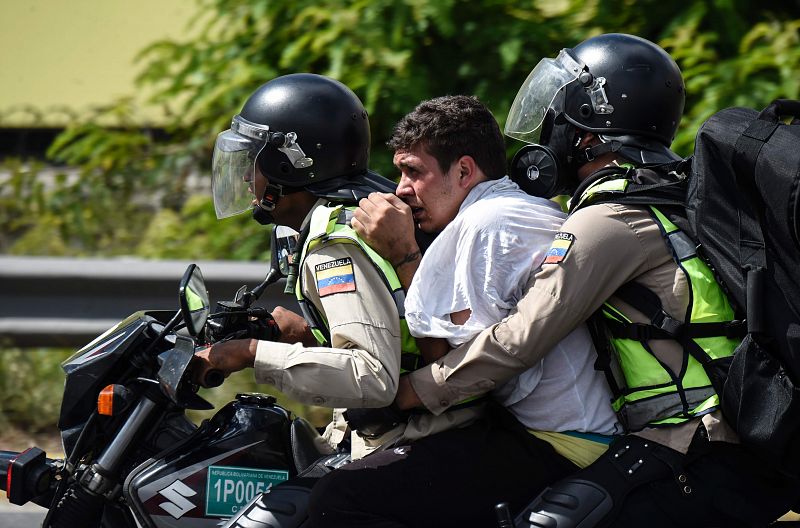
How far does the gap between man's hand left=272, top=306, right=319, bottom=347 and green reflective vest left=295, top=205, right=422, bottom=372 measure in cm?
50

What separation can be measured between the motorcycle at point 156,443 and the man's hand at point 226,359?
0.8 inches

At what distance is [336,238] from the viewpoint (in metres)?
2.79

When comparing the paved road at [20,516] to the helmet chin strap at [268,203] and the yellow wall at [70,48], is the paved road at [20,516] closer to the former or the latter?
the helmet chin strap at [268,203]

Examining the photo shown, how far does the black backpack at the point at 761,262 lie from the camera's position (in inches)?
96.6

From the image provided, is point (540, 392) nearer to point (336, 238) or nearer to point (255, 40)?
point (336, 238)

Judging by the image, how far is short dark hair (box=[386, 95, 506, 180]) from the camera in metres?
2.93

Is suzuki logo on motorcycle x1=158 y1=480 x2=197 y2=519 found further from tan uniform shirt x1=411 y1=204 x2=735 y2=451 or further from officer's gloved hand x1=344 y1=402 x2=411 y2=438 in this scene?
tan uniform shirt x1=411 y1=204 x2=735 y2=451

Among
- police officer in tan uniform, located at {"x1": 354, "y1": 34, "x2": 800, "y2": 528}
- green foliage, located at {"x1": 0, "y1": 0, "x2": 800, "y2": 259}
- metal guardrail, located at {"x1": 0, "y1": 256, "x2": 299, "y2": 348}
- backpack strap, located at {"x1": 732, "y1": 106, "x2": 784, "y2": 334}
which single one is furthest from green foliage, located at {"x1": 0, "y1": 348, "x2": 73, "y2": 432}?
backpack strap, located at {"x1": 732, "y1": 106, "x2": 784, "y2": 334}

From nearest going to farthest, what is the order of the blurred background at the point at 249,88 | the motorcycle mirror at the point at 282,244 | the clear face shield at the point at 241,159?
the clear face shield at the point at 241,159, the motorcycle mirror at the point at 282,244, the blurred background at the point at 249,88

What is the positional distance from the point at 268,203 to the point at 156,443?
0.77m

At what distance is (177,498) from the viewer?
278 cm

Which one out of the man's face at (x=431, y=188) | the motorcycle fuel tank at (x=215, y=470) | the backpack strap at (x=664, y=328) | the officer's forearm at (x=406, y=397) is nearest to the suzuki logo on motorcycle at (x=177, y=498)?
the motorcycle fuel tank at (x=215, y=470)

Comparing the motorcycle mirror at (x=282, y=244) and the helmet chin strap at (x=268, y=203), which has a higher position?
the helmet chin strap at (x=268, y=203)

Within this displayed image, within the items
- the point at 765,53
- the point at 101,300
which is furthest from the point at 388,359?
the point at 765,53
